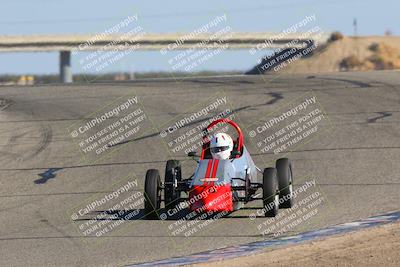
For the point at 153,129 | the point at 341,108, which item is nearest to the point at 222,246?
the point at 153,129

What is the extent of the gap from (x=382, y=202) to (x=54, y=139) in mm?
9948

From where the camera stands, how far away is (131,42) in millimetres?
68625

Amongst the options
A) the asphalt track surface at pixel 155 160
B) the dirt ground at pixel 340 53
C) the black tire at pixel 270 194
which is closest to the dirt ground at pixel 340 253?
the asphalt track surface at pixel 155 160

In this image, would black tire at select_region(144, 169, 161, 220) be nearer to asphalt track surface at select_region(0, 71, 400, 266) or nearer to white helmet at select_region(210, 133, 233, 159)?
asphalt track surface at select_region(0, 71, 400, 266)

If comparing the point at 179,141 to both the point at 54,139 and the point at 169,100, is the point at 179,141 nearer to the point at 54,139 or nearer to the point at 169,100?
the point at 54,139

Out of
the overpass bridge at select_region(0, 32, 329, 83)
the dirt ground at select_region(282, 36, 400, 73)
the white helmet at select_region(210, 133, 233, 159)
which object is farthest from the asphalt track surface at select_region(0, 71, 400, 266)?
the dirt ground at select_region(282, 36, 400, 73)

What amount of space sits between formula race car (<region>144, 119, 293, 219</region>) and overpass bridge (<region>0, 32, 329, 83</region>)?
50.0 meters

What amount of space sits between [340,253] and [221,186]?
11.1 feet

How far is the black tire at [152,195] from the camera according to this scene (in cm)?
1389

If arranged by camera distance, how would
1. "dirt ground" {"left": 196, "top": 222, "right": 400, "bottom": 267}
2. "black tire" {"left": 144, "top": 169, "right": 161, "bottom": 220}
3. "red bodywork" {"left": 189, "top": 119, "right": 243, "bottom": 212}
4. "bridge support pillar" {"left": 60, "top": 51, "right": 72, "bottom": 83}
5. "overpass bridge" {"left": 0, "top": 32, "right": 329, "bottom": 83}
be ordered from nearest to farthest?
"dirt ground" {"left": 196, "top": 222, "right": 400, "bottom": 267} → "red bodywork" {"left": 189, "top": 119, "right": 243, "bottom": 212} → "black tire" {"left": 144, "top": 169, "right": 161, "bottom": 220} → "overpass bridge" {"left": 0, "top": 32, "right": 329, "bottom": 83} → "bridge support pillar" {"left": 60, "top": 51, "right": 72, "bottom": 83}

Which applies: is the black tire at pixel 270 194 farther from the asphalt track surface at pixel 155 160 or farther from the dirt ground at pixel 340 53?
the dirt ground at pixel 340 53

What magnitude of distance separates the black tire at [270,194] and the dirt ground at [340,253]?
7.43ft

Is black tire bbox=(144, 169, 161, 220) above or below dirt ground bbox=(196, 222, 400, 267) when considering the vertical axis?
above

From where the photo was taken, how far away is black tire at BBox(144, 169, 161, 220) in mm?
13891
